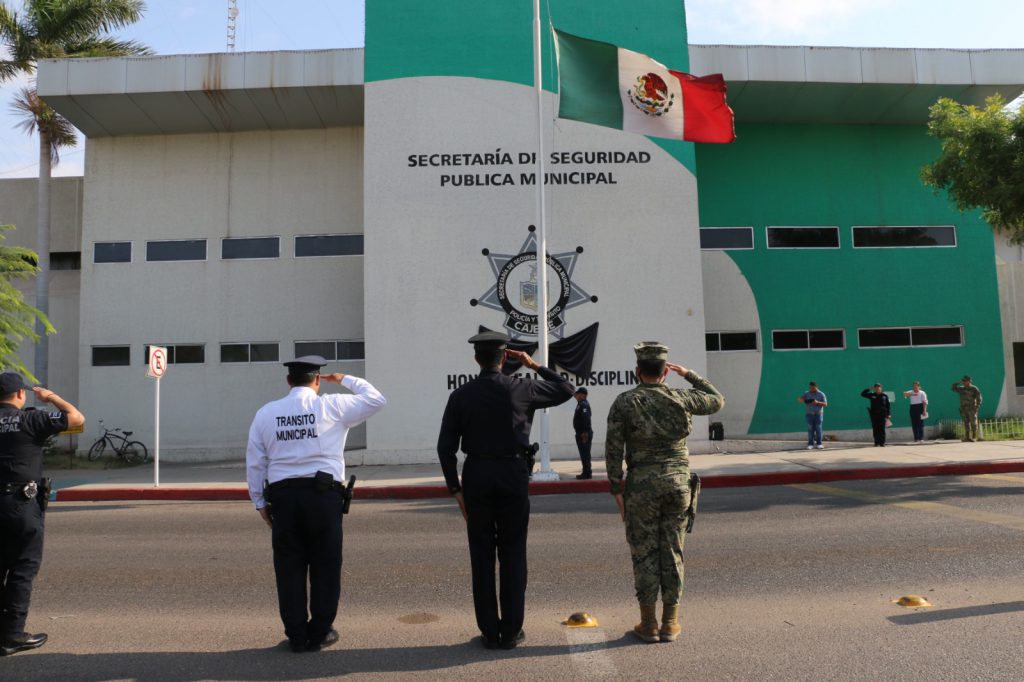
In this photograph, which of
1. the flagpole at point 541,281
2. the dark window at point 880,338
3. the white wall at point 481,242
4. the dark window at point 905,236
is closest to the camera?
the flagpole at point 541,281

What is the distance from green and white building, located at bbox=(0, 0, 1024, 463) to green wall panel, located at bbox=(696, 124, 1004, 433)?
0.06m

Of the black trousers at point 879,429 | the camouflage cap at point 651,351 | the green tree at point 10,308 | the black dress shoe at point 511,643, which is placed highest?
the green tree at point 10,308

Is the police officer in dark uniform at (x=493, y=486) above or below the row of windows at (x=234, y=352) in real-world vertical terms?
below

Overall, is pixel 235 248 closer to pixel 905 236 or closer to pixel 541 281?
pixel 541 281

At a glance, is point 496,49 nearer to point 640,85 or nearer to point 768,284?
point 640,85

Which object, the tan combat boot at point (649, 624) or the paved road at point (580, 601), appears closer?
the paved road at point (580, 601)

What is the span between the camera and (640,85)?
1330cm

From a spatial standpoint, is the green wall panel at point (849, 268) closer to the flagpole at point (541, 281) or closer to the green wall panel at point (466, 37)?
the green wall panel at point (466, 37)

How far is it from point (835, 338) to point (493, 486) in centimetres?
1849

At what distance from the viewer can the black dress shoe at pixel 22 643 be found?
14.6 ft

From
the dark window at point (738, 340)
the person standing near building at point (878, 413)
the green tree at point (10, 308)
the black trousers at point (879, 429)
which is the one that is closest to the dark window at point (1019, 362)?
the person standing near building at point (878, 413)

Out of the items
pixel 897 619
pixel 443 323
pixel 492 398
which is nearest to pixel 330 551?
pixel 492 398

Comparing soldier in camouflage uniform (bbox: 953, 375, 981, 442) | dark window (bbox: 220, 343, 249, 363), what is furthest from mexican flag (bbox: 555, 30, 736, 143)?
dark window (bbox: 220, 343, 249, 363)

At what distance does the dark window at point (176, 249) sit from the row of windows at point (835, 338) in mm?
14290
